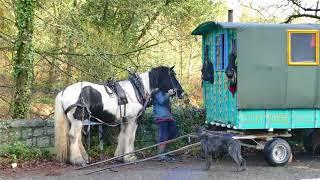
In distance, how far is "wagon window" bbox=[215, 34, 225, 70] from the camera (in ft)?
35.4

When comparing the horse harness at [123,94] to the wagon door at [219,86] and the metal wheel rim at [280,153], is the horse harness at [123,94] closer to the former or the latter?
the wagon door at [219,86]

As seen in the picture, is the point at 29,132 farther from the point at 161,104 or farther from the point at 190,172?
the point at 190,172

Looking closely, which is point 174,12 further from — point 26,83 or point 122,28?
point 26,83

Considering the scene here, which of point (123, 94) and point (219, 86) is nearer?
point (123, 94)

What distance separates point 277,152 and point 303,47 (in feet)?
6.95

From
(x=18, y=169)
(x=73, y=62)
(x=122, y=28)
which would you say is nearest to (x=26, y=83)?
(x=73, y=62)

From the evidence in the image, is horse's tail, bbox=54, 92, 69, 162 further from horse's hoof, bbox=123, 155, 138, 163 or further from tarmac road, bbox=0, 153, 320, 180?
horse's hoof, bbox=123, 155, 138, 163

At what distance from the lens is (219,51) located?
35.8 feet

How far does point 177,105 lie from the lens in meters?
12.9

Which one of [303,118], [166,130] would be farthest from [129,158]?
[303,118]

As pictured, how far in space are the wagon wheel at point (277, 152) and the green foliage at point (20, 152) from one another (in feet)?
14.4

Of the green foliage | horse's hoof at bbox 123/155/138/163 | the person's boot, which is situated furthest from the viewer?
the person's boot

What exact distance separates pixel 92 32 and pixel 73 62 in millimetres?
1163

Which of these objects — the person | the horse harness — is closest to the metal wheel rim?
the person
